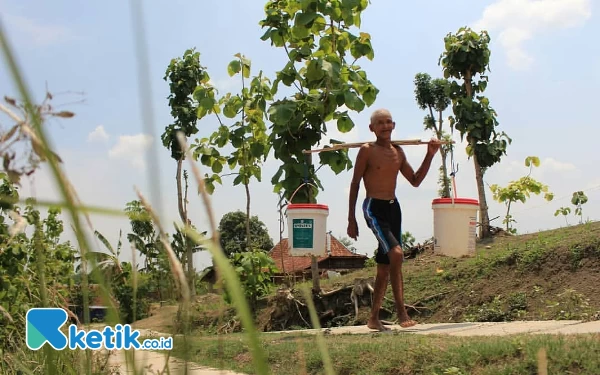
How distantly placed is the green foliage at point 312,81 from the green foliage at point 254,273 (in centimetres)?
159

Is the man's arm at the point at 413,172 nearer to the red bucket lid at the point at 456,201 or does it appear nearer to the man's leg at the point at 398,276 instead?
the red bucket lid at the point at 456,201

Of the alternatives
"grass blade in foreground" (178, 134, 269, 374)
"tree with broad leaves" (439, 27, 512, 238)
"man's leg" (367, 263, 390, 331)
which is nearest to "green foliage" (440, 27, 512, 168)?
"tree with broad leaves" (439, 27, 512, 238)

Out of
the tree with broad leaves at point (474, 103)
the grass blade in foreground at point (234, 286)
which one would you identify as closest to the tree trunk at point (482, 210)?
the tree with broad leaves at point (474, 103)

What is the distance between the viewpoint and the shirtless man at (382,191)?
16.7ft

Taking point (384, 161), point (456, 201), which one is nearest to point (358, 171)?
point (384, 161)

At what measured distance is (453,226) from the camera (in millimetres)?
5004

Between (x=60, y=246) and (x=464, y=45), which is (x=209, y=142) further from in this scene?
(x=464, y=45)

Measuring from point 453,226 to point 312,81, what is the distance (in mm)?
2880

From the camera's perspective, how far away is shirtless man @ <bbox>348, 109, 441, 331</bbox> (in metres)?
5.08

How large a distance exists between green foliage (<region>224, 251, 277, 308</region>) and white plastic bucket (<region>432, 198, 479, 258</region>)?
391 cm

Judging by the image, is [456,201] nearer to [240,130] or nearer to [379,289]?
[379,289]

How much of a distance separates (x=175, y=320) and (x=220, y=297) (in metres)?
0.17

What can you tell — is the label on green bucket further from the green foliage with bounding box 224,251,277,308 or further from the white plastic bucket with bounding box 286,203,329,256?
the green foliage with bounding box 224,251,277,308

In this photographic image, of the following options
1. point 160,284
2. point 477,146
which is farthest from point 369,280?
point 477,146
